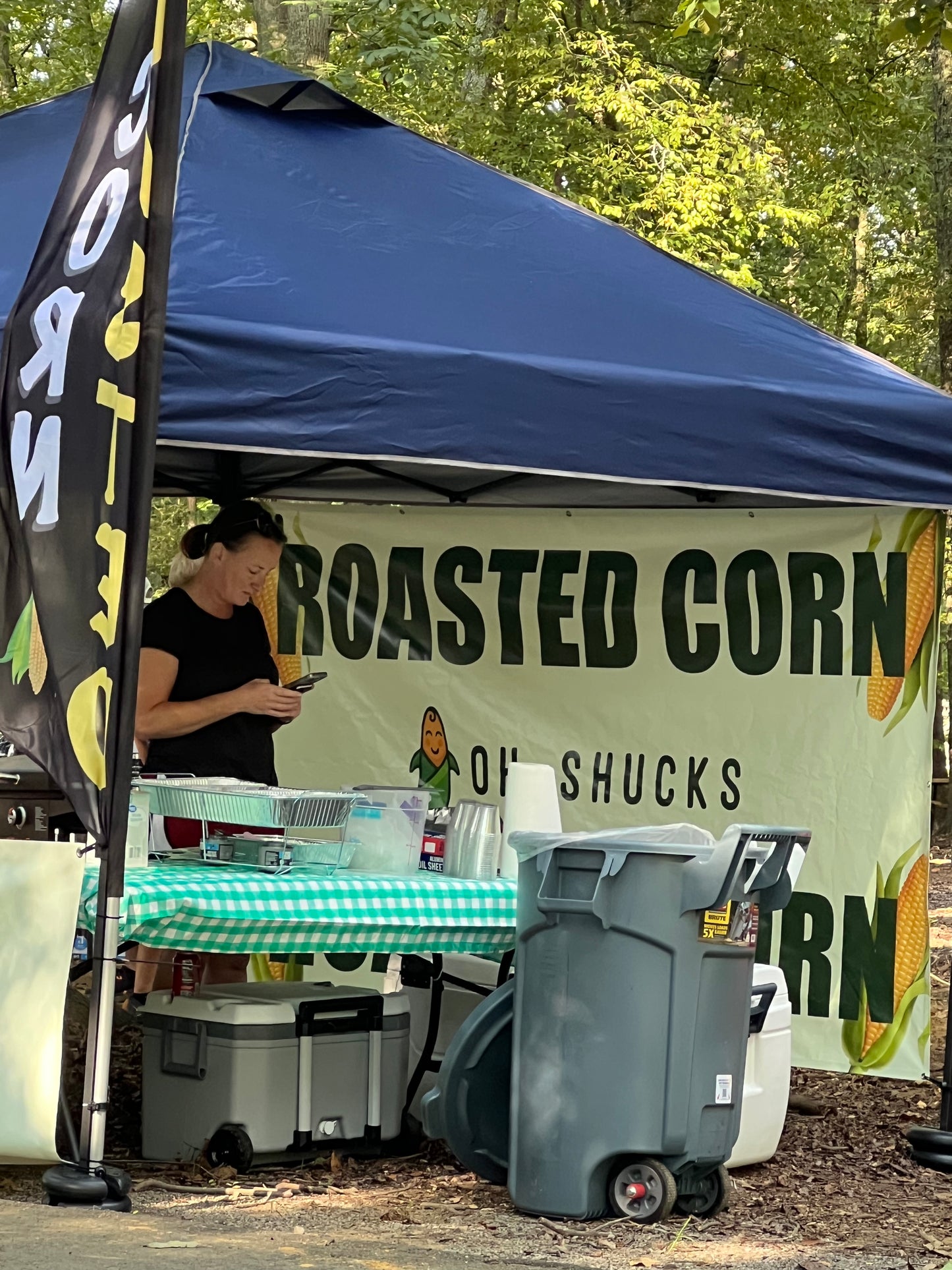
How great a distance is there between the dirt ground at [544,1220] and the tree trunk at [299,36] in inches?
316

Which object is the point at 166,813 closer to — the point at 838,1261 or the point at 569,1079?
the point at 569,1079

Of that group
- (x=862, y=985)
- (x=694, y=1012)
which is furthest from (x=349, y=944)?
(x=862, y=985)

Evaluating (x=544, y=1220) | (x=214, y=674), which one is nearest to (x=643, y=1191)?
(x=544, y=1220)

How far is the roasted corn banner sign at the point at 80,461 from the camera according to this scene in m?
3.48

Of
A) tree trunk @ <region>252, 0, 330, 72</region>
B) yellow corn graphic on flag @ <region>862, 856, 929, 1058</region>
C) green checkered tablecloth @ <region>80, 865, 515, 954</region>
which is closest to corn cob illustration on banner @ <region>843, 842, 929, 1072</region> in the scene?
yellow corn graphic on flag @ <region>862, 856, 929, 1058</region>

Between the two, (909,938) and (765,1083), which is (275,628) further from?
(765,1083)

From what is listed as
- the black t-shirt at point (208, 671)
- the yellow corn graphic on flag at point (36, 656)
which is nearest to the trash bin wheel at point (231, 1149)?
the black t-shirt at point (208, 671)

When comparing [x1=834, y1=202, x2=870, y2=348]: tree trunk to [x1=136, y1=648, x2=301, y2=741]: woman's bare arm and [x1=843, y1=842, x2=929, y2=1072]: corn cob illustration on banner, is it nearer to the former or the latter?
[x1=843, y1=842, x2=929, y2=1072]: corn cob illustration on banner

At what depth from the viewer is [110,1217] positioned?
3.23m

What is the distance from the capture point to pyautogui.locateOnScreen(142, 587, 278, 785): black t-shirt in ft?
16.0

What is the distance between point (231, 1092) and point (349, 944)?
0.65 meters

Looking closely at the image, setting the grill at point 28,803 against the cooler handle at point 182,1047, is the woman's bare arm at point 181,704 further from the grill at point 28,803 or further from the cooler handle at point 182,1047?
the cooler handle at point 182,1047

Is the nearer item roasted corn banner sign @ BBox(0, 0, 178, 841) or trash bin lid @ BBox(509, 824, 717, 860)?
roasted corn banner sign @ BBox(0, 0, 178, 841)

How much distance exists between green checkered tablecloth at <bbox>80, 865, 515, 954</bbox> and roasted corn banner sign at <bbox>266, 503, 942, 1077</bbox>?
207 cm
